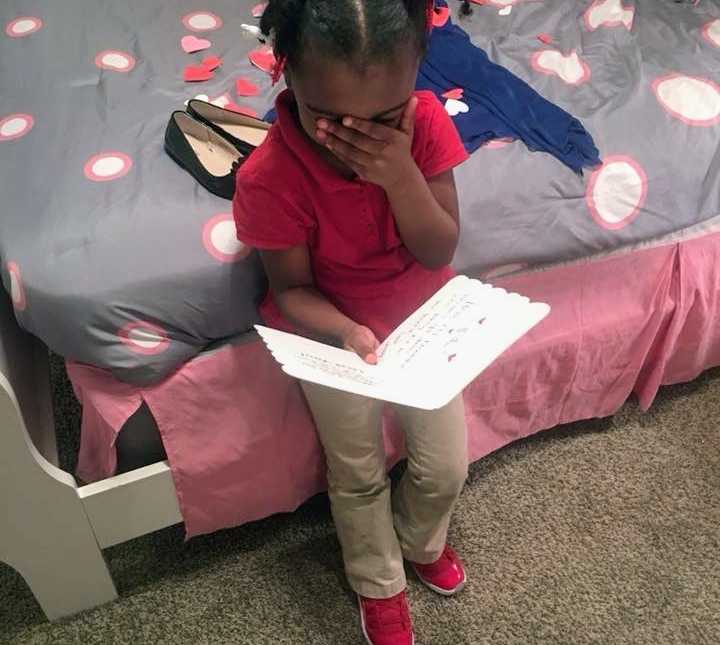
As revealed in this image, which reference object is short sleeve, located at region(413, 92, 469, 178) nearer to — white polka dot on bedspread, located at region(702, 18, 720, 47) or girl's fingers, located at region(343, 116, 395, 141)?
girl's fingers, located at region(343, 116, 395, 141)

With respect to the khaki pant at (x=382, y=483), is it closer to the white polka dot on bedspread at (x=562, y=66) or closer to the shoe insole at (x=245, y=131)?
the shoe insole at (x=245, y=131)

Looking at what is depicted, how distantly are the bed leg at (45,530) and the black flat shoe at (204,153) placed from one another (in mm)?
379

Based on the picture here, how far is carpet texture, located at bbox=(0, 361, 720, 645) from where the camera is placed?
1.10 m

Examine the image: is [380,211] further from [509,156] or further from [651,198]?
[651,198]

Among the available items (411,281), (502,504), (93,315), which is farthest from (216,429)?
(502,504)

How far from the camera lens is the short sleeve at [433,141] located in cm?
88

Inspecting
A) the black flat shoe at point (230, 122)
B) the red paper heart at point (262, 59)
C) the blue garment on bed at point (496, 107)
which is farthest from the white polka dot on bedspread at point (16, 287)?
the red paper heart at point (262, 59)

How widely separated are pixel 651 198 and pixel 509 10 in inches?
21.2

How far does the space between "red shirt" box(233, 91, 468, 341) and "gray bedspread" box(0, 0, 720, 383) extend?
0.12 meters

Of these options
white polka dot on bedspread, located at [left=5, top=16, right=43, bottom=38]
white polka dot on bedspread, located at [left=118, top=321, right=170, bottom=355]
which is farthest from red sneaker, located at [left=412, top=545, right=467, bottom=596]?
white polka dot on bedspread, located at [left=5, top=16, right=43, bottom=38]

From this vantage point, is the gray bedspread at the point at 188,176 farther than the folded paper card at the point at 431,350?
Yes

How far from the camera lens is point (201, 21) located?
143 cm

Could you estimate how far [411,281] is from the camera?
98 centimetres

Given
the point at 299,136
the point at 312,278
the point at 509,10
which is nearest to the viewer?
the point at 299,136
